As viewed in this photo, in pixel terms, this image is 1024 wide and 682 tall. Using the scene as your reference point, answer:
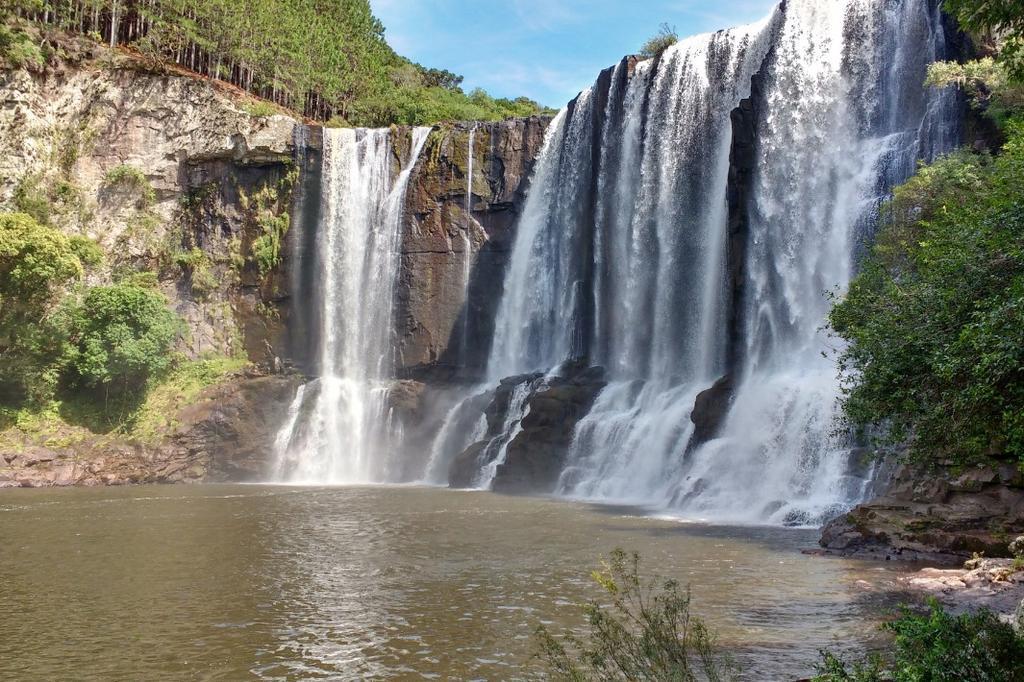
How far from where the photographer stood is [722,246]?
33875mm

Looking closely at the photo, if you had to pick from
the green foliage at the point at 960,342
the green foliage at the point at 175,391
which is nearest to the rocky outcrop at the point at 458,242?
the green foliage at the point at 175,391

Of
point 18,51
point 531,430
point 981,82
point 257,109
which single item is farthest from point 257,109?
point 981,82

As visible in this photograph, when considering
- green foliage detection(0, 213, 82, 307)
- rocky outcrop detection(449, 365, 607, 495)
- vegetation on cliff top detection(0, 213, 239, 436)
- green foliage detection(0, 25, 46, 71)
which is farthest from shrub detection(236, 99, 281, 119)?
rocky outcrop detection(449, 365, 607, 495)

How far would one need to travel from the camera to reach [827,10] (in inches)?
1224

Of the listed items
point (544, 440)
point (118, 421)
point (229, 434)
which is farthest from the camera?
point (229, 434)

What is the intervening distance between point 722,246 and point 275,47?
104ft

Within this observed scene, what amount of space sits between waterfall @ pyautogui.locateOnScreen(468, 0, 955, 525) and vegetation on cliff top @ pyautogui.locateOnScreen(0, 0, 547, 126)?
62.3 feet

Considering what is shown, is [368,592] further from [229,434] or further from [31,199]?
[31,199]

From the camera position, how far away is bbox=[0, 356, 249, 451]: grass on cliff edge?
116 ft

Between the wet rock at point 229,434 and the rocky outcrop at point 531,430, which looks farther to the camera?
the wet rock at point 229,434

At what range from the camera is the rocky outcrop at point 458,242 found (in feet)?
142

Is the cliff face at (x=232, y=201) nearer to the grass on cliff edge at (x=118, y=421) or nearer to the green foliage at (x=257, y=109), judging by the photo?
the green foliage at (x=257, y=109)

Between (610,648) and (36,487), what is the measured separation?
33.5 meters

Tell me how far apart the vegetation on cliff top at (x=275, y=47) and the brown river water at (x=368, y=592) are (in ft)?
111
